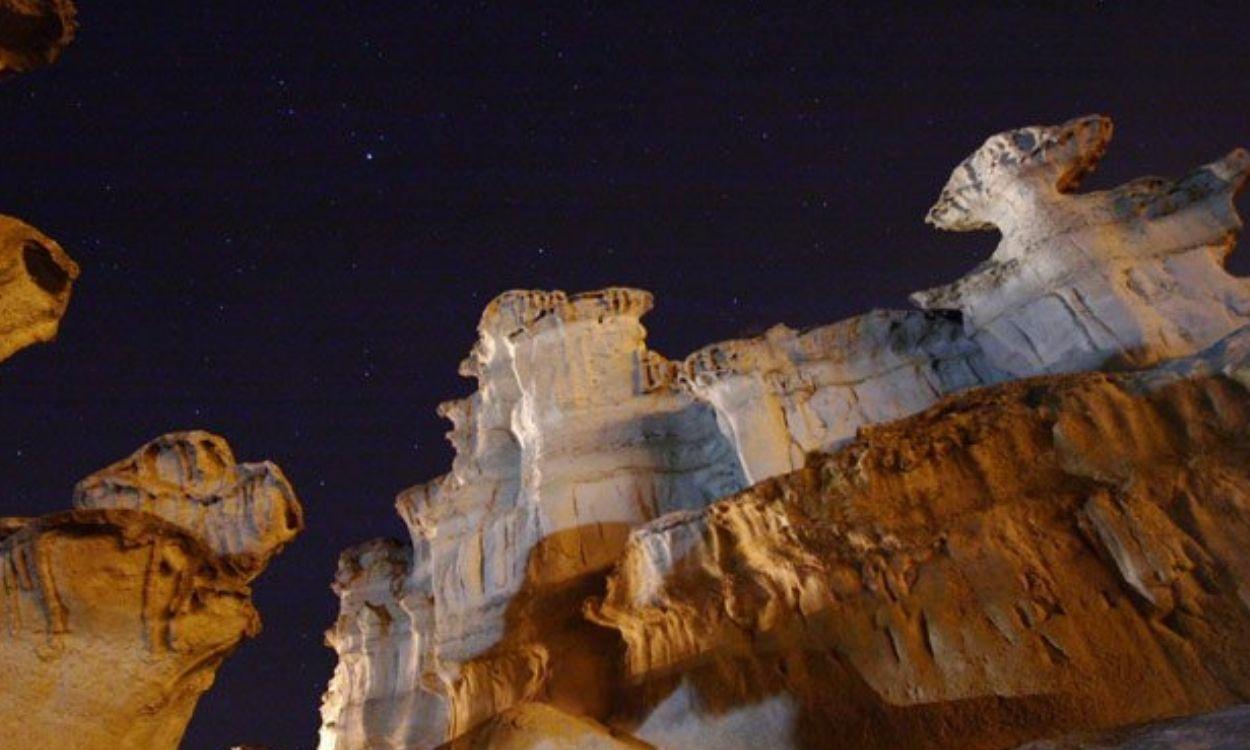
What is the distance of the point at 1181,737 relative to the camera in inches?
172

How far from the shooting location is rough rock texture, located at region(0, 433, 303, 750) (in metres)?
5.62

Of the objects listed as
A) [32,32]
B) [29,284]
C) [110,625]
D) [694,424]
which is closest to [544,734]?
[110,625]

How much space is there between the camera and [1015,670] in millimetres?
7086

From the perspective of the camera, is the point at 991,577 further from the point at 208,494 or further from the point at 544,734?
the point at 208,494

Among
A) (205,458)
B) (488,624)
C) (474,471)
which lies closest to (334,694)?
(474,471)

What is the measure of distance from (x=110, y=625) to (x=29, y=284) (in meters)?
2.62

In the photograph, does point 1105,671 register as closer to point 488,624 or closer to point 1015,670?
point 1015,670

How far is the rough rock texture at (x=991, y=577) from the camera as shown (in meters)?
6.73

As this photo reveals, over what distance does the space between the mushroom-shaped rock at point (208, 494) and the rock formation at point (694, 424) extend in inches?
179

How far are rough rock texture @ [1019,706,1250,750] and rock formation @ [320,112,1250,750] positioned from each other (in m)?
2.12

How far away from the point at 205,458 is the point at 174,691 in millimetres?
2125

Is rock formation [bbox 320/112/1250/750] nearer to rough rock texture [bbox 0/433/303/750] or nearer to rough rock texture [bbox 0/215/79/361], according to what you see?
rough rock texture [bbox 0/433/303/750]

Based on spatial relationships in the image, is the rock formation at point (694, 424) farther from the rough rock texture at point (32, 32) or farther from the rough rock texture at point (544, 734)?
the rough rock texture at point (32, 32)

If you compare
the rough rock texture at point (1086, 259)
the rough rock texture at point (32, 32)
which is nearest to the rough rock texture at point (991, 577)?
the rough rock texture at point (1086, 259)
